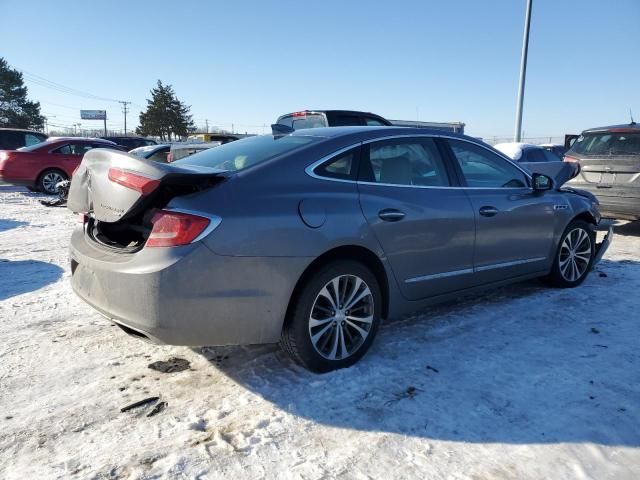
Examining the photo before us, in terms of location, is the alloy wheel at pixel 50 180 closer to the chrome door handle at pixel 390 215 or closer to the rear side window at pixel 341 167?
the rear side window at pixel 341 167

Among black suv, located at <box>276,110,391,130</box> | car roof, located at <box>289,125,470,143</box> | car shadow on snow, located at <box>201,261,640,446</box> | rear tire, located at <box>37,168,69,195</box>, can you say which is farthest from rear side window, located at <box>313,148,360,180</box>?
rear tire, located at <box>37,168,69,195</box>

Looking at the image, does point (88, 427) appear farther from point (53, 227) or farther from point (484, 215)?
point (53, 227)

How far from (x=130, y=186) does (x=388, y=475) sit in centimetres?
202

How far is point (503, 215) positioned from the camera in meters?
4.28

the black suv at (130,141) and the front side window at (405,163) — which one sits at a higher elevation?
the black suv at (130,141)

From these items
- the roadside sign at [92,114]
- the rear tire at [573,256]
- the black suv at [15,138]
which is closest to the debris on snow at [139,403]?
the rear tire at [573,256]

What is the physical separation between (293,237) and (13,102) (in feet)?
205

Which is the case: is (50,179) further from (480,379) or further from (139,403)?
(480,379)

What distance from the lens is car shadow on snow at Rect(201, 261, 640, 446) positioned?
2680mm

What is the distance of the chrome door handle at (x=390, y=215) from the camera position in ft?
11.1

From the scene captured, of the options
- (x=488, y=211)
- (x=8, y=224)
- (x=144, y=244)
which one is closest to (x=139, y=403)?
(x=144, y=244)

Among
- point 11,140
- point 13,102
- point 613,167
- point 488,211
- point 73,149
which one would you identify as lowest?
point 488,211

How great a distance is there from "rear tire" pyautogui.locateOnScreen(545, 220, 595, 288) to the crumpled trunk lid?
3.72 metres

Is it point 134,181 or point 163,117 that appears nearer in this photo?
point 134,181
